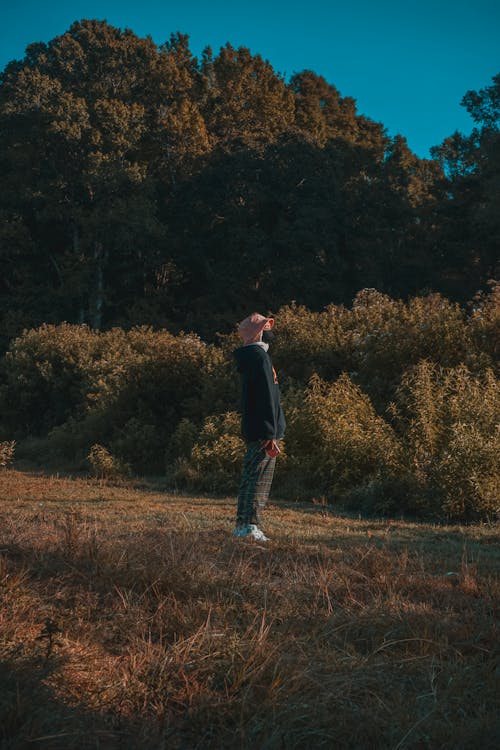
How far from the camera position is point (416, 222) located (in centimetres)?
3459

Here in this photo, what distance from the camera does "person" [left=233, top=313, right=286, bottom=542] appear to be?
655 cm

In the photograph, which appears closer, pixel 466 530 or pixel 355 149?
pixel 466 530

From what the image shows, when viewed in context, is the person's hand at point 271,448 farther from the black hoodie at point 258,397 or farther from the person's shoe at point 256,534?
the person's shoe at point 256,534

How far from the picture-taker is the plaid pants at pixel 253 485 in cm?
664

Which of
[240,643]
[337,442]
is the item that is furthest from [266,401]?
[337,442]

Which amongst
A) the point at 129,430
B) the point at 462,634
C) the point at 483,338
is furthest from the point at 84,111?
the point at 462,634

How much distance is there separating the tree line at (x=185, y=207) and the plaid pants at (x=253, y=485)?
25946mm

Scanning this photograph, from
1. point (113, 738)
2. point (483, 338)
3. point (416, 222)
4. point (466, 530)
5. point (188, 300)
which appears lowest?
point (113, 738)

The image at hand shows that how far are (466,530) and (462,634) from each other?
4.07 metres

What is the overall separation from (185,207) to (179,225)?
3.15 ft

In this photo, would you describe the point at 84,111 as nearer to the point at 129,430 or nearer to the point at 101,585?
the point at 129,430

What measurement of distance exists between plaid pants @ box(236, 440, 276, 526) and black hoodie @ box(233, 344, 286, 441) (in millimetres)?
165

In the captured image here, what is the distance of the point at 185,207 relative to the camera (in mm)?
36250

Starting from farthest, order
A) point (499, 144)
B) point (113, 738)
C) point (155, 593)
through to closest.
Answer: point (499, 144), point (155, 593), point (113, 738)
